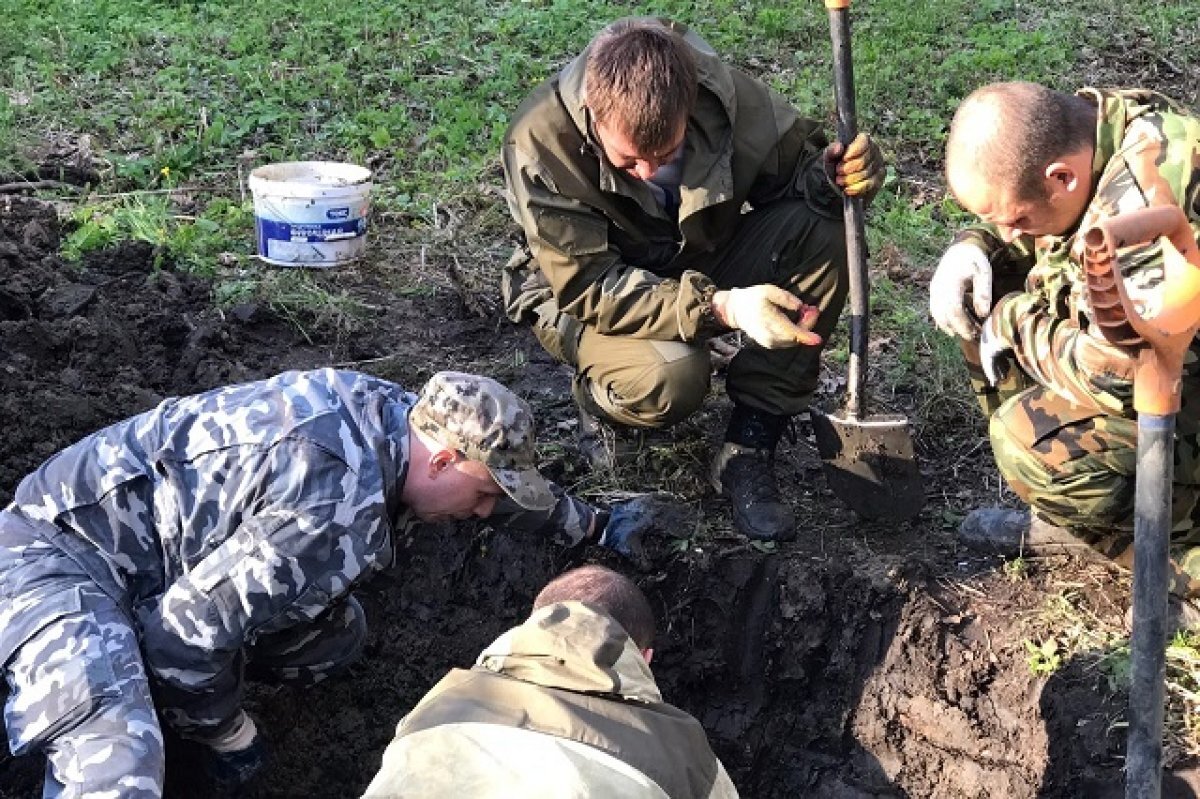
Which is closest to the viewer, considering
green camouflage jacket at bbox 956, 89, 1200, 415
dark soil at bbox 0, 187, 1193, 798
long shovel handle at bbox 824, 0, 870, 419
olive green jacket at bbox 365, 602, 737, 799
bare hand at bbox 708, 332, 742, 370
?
olive green jacket at bbox 365, 602, 737, 799

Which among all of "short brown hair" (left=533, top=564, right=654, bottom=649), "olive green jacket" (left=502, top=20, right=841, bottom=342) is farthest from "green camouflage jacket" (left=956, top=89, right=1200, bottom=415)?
"short brown hair" (left=533, top=564, right=654, bottom=649)

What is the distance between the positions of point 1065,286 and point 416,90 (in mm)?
4488

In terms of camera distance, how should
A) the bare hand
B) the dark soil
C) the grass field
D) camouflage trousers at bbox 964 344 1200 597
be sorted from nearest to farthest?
1. camouflage trousers at bbox 964 344 1200 597
2. the dark soil
3. the bare hand
4. the grass field

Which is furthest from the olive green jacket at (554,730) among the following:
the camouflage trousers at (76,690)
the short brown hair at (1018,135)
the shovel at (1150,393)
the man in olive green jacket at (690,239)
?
the short brown hair at (1018,135)

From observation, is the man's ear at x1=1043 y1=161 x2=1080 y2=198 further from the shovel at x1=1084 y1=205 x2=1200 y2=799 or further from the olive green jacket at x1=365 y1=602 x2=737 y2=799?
the olive green jacket at x1=365 y1=602 x2=737 y2=799

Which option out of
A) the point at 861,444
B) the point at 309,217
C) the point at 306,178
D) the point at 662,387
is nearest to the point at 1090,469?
the point at 861,444

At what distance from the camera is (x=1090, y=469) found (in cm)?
352

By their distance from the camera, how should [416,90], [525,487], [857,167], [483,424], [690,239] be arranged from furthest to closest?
1. [416,90]
2. [690,239]
3. [857,167]
4. [525,487]
5. [483,424]

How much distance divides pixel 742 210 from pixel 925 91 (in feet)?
9.72

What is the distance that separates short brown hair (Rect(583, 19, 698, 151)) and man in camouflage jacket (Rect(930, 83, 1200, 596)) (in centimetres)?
75

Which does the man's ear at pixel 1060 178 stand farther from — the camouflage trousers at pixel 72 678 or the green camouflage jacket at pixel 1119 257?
the camouflage trousers at pixel 72 678

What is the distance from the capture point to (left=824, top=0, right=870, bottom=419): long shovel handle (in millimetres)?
3848

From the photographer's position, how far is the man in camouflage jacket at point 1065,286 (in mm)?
3178

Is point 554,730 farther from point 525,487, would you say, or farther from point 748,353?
point 748,353
